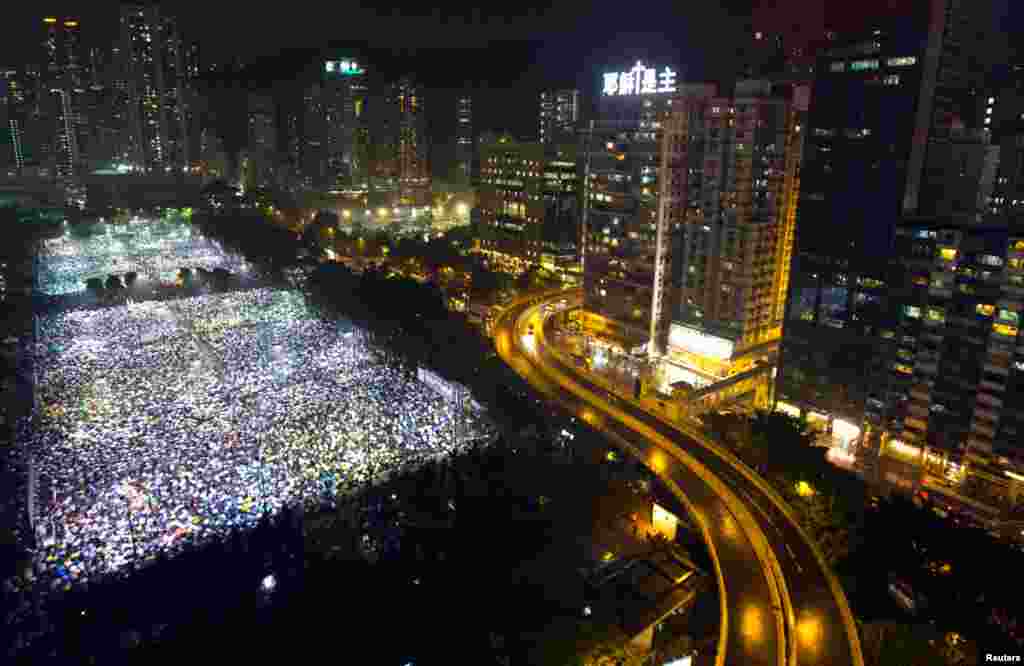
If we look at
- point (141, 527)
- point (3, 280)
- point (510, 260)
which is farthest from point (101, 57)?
point (141, 527)

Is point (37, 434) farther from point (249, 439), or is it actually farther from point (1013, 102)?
point (1013, 102)

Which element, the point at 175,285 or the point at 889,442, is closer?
the point at 889,442

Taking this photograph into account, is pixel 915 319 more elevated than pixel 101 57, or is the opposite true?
pixel 101 57


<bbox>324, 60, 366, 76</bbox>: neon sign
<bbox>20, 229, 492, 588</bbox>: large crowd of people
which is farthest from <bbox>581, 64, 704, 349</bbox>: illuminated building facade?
<bbox>324, 60, 366, 76</bbox>: neon sign

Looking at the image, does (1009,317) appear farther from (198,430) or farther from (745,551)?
(198,430)

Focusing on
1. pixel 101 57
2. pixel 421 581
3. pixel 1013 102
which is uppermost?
pixel 101 57

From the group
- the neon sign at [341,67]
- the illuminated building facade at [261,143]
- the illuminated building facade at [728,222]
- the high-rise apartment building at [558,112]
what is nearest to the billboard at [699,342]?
the illuminated building facade at [728,222]

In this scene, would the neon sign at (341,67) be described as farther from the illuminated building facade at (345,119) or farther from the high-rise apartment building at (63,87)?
the high-rise apartment building at (63,87)
